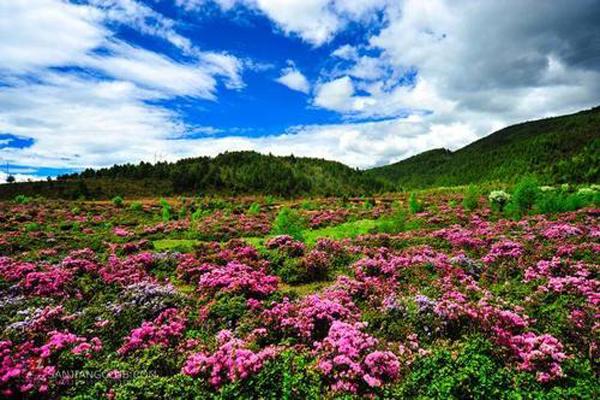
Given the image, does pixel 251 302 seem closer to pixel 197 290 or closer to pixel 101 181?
pixel 197 290

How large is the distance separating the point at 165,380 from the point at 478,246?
515 inches

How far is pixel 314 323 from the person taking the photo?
8570 mm

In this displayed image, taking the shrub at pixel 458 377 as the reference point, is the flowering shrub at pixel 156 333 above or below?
below

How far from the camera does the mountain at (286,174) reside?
309 feet

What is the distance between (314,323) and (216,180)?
11538 centimetres

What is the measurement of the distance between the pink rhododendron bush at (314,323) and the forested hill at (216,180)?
3263 inches

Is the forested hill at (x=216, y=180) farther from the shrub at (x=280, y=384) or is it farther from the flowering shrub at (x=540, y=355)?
the flowering shrub at (x=540, y=355)

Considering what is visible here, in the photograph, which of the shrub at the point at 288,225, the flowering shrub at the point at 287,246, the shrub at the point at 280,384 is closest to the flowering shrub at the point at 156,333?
the shrub at the point at 280,384

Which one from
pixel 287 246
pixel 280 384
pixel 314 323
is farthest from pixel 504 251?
pixel 280 384

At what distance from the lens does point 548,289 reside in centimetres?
966

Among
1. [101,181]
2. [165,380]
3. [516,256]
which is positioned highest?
[101,181]

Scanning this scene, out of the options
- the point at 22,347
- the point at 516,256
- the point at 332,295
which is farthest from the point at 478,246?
the point at 22,347

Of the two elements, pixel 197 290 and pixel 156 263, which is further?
pixel 156 263

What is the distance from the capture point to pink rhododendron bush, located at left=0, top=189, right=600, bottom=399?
6184mm
